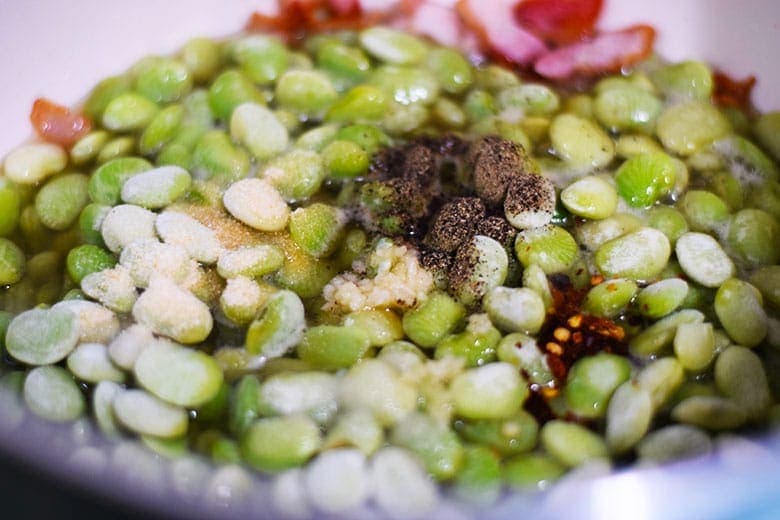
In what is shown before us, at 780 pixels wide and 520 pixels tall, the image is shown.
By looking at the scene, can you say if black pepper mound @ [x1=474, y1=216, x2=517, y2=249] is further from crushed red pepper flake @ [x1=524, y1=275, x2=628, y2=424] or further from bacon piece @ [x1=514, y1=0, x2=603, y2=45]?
bacon piece @ [x1=514, y1=0, x2=603, y2=45]

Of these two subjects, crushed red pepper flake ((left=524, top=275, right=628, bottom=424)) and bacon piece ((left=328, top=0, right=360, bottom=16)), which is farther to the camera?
bacon piece ((left=328, top=0, right=360, bottom=16))

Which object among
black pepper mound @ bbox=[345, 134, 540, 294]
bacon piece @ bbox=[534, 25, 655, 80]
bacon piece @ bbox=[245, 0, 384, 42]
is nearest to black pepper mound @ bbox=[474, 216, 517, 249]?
black pepper mound @ bbox=[345, 134, 540, 294]

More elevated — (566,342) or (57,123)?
(57,123)

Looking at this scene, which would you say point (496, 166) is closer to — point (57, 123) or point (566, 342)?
point (566, 342)

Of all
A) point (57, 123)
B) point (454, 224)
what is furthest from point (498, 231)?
point (57, 123)

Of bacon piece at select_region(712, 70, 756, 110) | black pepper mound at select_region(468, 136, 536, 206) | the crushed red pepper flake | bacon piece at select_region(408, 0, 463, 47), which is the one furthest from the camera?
bacon piece at select_region(408, 0, 463, 47)
